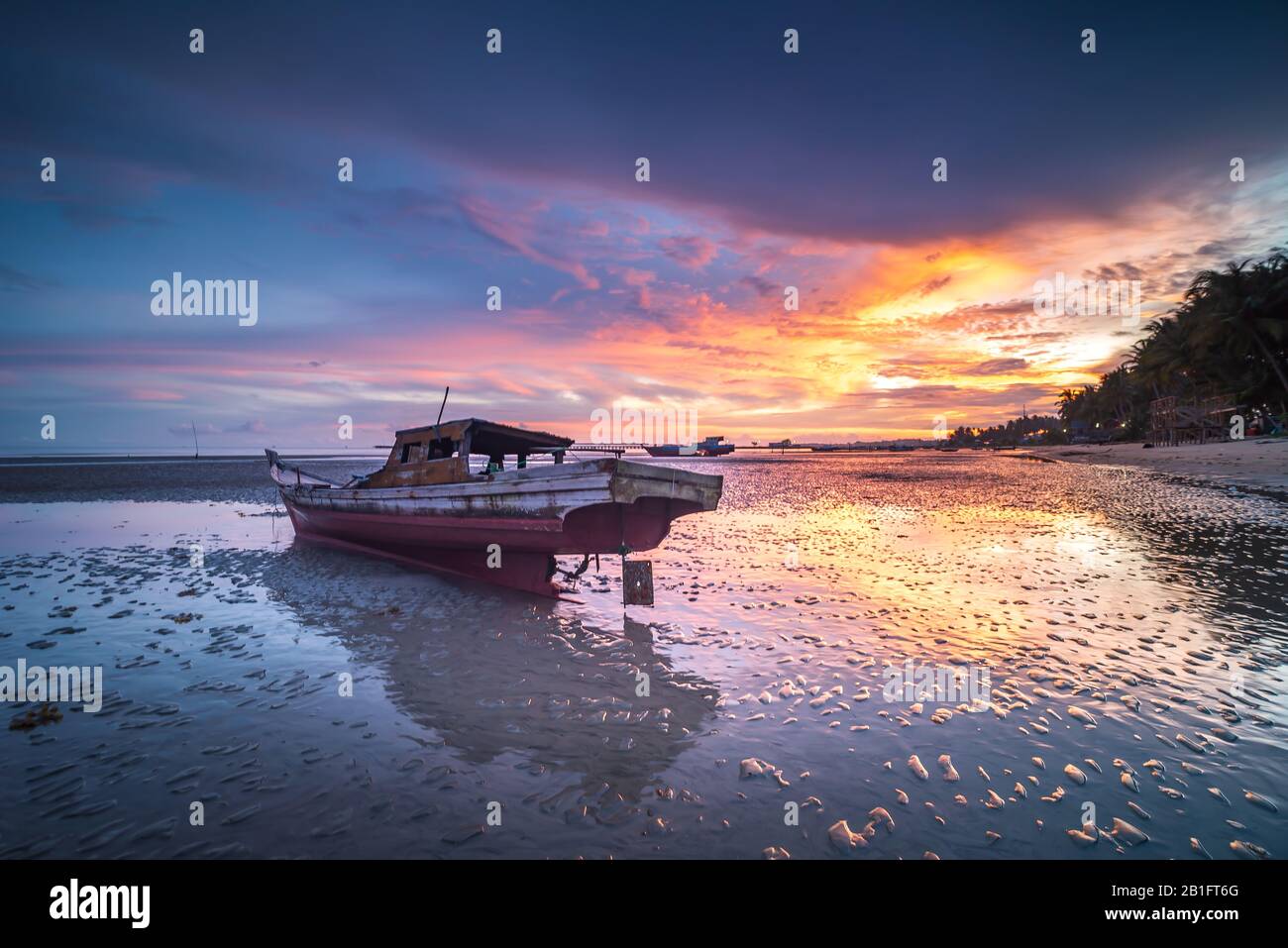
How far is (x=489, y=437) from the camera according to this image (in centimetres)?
1320

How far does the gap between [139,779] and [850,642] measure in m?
8.27

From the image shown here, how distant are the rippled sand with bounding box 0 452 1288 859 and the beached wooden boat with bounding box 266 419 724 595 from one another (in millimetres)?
958

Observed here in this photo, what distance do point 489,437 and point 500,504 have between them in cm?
305

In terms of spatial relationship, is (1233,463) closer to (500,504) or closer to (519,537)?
(519,537)

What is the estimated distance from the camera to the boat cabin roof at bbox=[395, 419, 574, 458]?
1257 cm

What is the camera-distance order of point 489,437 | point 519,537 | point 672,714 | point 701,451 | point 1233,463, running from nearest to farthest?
point 672,714
point 519,537
point 489,437
point 1233,463
point 701,451

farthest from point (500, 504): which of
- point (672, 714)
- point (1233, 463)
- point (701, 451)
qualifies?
point (701, 451)

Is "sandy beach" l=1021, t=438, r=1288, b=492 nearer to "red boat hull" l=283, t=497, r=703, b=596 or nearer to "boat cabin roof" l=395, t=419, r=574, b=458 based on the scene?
"red boat hull" l=283, t=497, r=703, b=596

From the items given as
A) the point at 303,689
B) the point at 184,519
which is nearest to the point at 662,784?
the point at 303,689

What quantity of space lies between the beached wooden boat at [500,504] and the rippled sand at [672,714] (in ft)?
3.14

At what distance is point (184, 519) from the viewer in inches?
880

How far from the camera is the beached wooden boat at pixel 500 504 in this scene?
9.73 metres

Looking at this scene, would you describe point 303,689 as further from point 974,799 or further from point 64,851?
point 974,799

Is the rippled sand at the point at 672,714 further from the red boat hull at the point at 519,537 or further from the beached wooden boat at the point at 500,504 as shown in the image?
the beached wooden boat at the point at 500,504
